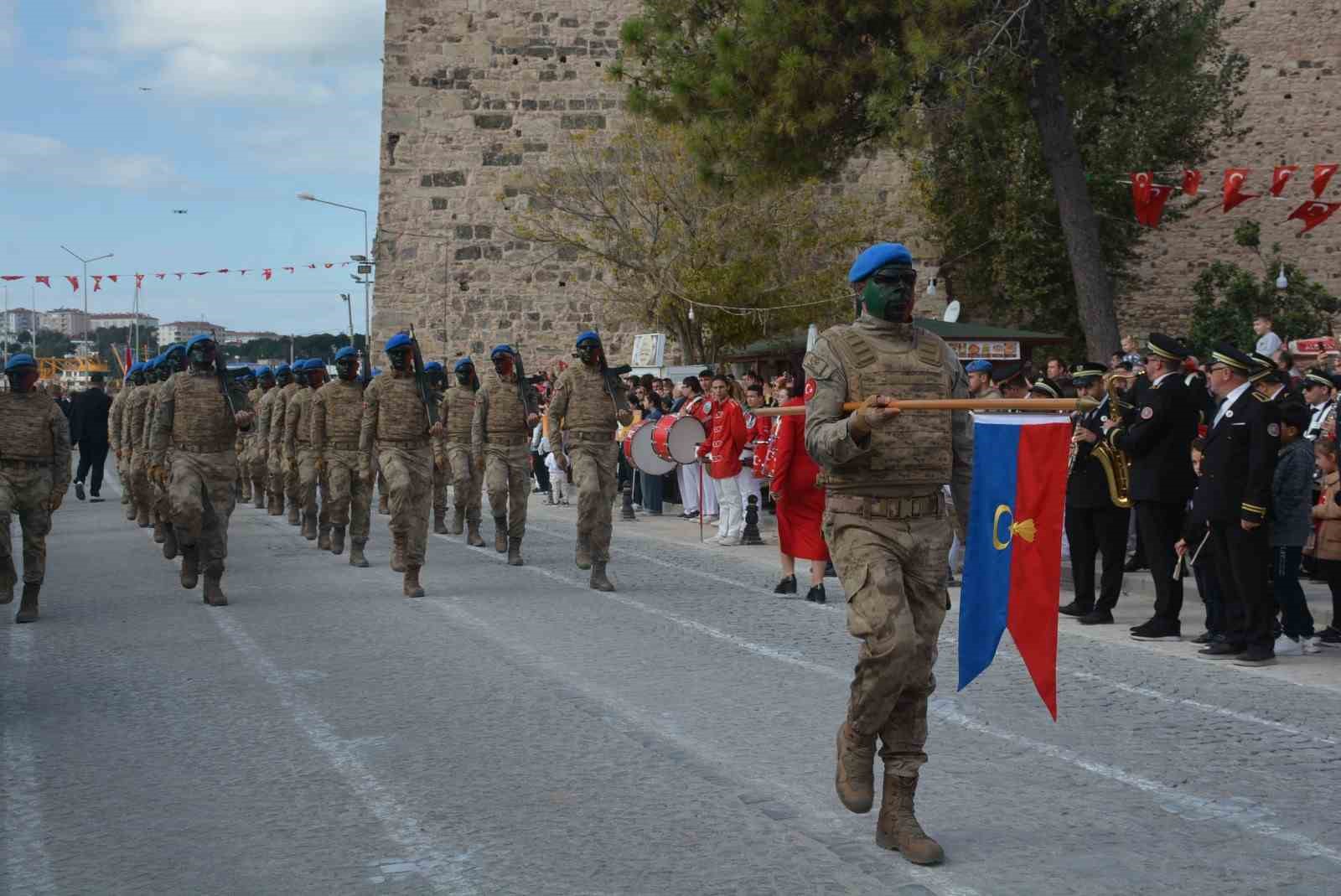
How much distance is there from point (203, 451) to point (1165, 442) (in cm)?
766

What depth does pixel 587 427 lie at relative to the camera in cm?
1390

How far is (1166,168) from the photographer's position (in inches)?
1228

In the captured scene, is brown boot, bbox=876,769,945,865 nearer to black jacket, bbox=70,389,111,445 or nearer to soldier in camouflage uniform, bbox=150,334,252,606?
soldier in camouflage uniform, bbox=150,334,252,606

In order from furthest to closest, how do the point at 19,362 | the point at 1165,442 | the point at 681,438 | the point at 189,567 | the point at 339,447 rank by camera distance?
→ the point at 681,438, the point at 339,447, the point at 189,567, the point at 19,362, the point at 1165,442

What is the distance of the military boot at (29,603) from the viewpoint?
1172 cm

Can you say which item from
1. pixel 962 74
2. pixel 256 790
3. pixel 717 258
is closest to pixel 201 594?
pixel 256 790

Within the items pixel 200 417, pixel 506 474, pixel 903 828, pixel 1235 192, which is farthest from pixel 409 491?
pixel 1235 192

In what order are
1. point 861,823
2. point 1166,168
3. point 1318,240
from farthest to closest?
point 1318,240 < point 1166,168 < point 861,823

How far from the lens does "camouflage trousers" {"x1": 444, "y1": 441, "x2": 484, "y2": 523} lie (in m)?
17.8

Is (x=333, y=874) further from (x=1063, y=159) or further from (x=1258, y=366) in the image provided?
(x=1063, y=159)

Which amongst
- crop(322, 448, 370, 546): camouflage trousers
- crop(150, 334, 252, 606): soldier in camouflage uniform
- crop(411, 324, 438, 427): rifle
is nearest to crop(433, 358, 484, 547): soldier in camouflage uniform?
crop(322, 448, 370, 546): camouflage trousers

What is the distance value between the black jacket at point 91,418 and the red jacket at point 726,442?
1430cm

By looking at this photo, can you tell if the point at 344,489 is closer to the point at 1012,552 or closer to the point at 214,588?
the point at 214,588

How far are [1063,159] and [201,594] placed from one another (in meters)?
11.6
